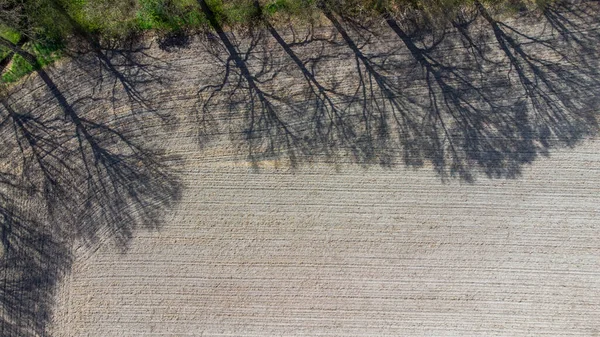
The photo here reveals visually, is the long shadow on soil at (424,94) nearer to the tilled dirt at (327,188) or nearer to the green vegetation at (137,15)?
the tilled dirt at (327,188)

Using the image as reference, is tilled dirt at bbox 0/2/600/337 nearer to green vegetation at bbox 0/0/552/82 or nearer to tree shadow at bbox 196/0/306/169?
tree shadow at bbox 196/0/306/169

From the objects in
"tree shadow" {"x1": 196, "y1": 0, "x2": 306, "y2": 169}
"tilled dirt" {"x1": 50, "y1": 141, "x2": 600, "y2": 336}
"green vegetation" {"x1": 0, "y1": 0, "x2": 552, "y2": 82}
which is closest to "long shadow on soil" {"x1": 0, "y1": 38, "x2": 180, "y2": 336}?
"tilled dirt" {"x1": 50, "y1": 141, "x2": 600, "y2": 336}

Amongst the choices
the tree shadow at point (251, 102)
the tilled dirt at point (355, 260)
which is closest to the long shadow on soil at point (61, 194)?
the tilled dirt at point (355, 260)

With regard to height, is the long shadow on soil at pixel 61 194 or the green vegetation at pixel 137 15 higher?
the green vegetation at pixel 137 15

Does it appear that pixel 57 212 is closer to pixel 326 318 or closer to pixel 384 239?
pixel 326 318

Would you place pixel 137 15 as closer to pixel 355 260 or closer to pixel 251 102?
pixel 251 102

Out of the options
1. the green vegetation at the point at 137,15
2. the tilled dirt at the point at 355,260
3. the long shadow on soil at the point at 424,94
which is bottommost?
the tilled dirt at the point at 355,260
